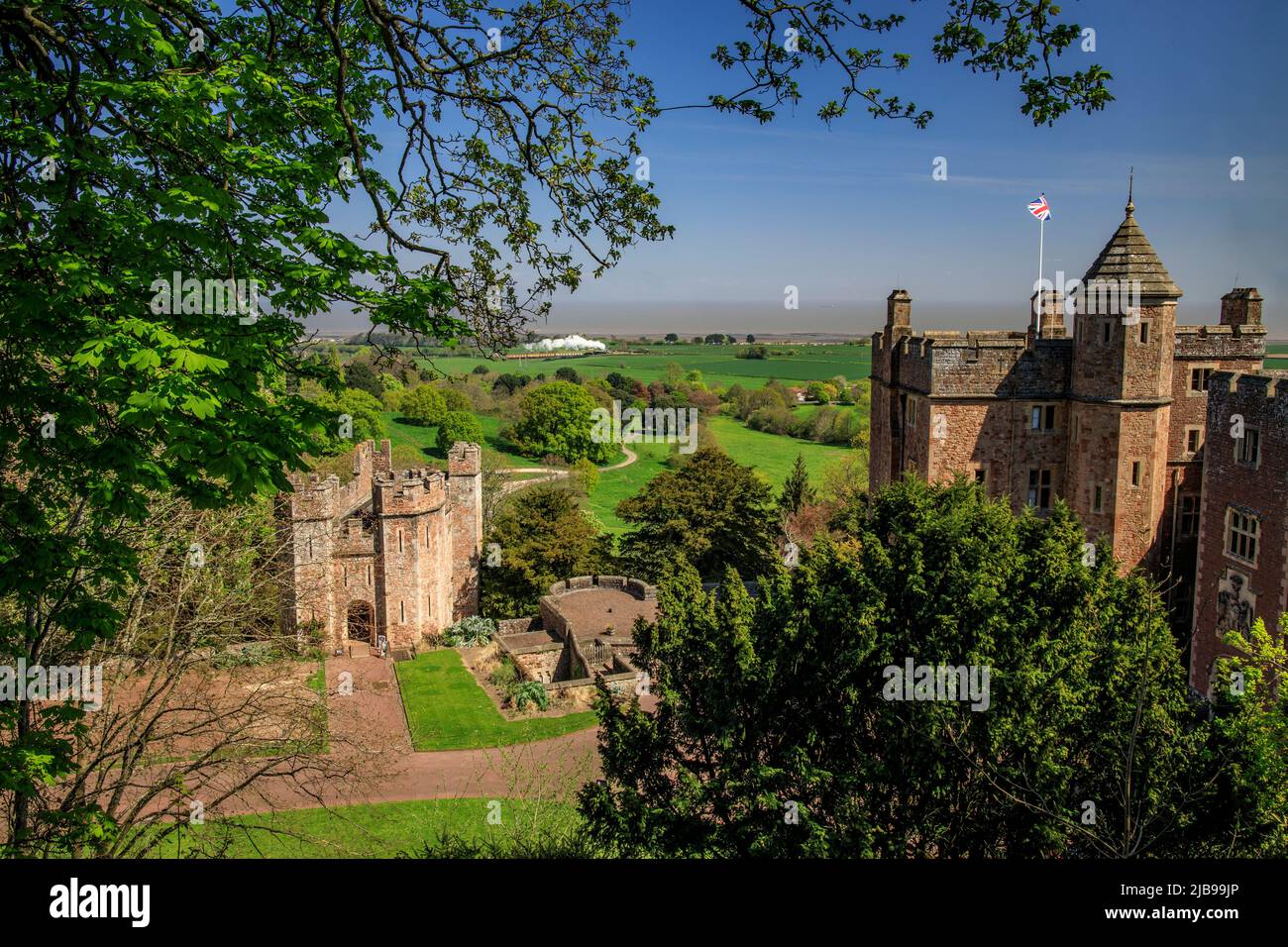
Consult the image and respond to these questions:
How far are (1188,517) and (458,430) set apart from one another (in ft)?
182

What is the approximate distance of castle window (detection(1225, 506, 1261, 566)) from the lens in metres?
19.9

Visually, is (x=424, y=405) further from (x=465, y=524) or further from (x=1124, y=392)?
(x=1124, y=392)

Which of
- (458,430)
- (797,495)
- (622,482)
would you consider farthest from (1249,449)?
(622,482)

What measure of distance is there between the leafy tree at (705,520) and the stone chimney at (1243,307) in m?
23.3

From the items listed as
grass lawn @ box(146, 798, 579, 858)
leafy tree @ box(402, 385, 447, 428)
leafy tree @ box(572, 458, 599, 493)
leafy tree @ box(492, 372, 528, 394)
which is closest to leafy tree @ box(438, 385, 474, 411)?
leafy tree @ box(402, 385, 447, 428)

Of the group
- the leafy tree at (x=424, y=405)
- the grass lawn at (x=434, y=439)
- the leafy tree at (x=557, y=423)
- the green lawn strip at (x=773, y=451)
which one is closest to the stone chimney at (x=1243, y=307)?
the green lawn strip at (x=773, y=451)

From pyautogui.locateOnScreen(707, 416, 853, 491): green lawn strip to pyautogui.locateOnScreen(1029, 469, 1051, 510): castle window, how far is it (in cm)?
4610

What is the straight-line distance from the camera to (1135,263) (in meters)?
22.3

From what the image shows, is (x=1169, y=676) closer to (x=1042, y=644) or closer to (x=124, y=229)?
(x=1042, y=644)

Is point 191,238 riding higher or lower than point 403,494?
higher

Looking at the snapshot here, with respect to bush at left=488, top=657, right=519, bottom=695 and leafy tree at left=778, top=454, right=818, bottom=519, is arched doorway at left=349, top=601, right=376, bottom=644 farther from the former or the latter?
leafy tree at left=778, top=454, right=818, bottom=519

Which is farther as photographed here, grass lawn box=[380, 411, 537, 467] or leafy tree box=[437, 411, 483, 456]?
grass lawn box=[380, 411, 537, 467]

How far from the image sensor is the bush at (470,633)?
38.3m
